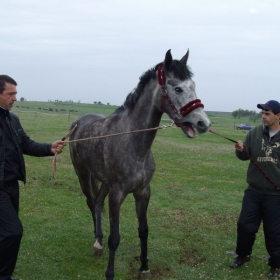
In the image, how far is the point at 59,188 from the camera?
10.6 m

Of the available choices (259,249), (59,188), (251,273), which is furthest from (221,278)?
(59,188)

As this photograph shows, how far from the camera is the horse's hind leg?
6.12 meters

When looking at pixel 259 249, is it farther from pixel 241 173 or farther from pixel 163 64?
pixel 241 173

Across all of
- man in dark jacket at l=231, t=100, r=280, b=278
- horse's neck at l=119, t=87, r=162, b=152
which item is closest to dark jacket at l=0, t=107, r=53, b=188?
horse's neck at l=119, t=87, r=162, b=152

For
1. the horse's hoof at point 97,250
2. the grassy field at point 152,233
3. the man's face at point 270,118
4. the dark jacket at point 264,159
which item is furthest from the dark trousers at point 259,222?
the horse's hoof at point 97,250

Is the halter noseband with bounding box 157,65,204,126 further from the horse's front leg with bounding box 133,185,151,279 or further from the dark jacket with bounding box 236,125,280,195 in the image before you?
the dark jacket with bounding box 236,125,280,195

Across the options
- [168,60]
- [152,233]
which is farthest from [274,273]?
[168,60]

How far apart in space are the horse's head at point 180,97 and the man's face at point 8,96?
1712mm

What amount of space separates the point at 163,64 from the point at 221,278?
126 inches

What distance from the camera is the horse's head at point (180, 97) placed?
4238 mm

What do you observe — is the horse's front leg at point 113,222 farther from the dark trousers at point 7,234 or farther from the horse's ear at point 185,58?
the horse's ear at point 185,58

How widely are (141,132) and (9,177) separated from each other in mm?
1713

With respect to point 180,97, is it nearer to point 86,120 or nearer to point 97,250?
point 86,120

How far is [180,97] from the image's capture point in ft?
14.5
